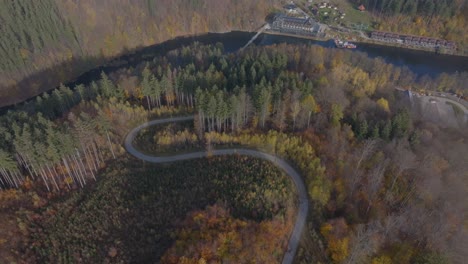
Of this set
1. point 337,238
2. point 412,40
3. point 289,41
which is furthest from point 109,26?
point 412,40

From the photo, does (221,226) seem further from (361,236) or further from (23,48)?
(23,48)

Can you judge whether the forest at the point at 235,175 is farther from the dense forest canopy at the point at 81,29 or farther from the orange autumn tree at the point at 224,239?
the dense forest canopy at the point at 81,29

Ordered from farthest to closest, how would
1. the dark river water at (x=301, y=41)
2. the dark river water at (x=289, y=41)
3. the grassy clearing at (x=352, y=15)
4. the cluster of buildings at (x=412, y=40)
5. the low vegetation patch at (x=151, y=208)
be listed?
1. the grassy clearing at (x=352, y=15)
2. the cluster of buildings at (x=412, y=40)
3. the dark river water at (x=301, y=41)
4. the dark river water at (x=289, y=41)
5. the low vegetation patch at (x=151, y=208)

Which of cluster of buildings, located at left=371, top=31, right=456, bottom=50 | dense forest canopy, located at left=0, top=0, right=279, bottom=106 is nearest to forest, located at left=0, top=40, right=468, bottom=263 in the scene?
dense forest canopy, located at left=0, top=0, right=279, bottom=106

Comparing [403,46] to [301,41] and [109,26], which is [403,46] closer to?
[301,41]

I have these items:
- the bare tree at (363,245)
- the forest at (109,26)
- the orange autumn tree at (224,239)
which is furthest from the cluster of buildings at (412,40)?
the orange autumn tree at (224,239)

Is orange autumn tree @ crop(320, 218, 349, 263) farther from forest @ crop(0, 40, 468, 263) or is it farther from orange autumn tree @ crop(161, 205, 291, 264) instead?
orange autumn tree @ crop(161, 205, 291, 264)

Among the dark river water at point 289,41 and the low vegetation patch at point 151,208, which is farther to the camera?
the dark river water at point 289,41

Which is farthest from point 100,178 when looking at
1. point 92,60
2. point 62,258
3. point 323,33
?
point 323,33
